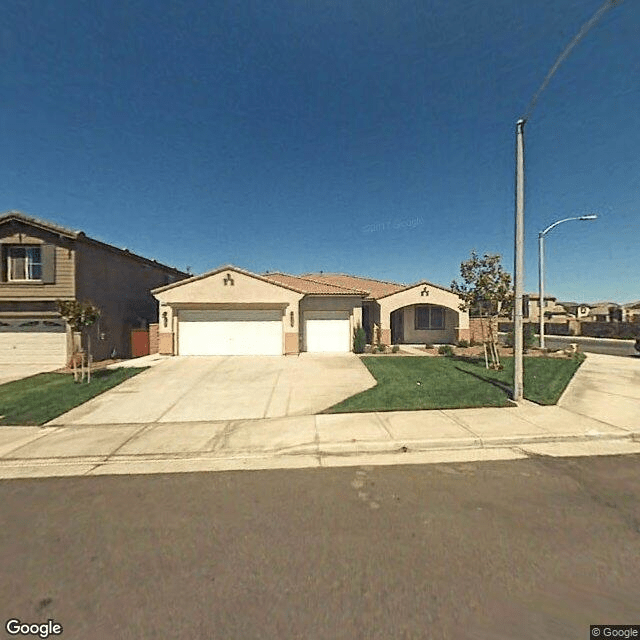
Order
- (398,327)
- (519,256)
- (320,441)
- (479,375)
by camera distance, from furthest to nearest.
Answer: (398,327), (479,375), (519,256), (320,441)

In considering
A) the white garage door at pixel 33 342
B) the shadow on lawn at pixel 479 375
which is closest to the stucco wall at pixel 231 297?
the white garage door at pixel 33 342

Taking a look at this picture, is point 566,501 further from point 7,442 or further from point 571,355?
point 571,355

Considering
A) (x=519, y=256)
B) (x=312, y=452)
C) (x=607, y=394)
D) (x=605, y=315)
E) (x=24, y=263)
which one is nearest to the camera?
(x=312, y=452)

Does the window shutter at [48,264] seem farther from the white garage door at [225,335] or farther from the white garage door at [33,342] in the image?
the white garage door at [225,335]

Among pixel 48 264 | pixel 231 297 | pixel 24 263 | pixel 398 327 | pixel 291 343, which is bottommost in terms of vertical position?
pixel 291 343

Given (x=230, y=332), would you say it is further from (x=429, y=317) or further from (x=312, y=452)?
(x=429, y=317)

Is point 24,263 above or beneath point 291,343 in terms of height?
above

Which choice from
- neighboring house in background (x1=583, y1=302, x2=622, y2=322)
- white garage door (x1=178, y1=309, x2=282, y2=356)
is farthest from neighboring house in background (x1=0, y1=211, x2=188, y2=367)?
neighboring house in background (x1=583, y1=302, x2=622, y2=322)

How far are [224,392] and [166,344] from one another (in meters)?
8.56

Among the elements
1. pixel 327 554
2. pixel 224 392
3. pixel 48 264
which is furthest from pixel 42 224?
pixel 327 554

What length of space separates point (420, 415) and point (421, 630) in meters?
4.87

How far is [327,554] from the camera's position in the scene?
3.07 metres

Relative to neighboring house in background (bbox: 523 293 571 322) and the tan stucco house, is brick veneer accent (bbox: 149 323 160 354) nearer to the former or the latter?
the tan stucco house

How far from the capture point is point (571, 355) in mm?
15336
